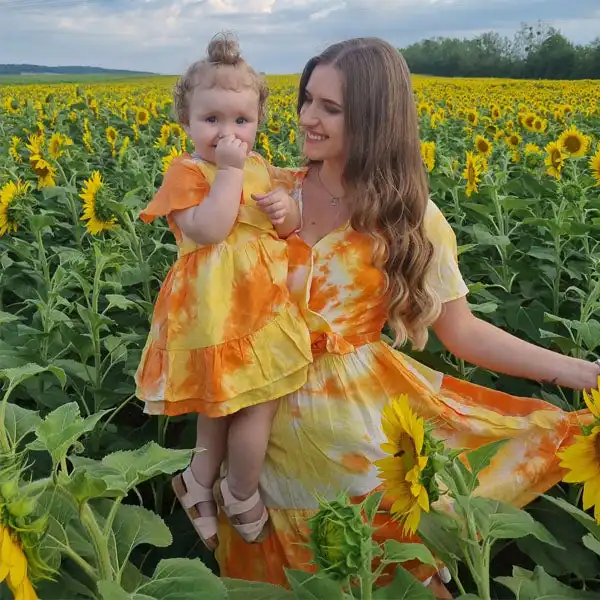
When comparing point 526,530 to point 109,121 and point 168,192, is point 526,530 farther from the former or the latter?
point 109,121

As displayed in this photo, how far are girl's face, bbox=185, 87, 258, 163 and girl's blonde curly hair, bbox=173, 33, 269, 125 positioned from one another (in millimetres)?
17

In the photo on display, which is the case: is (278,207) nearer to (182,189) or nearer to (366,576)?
(182,189)

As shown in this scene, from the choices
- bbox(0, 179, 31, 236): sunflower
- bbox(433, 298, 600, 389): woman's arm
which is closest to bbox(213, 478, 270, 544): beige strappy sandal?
bbox(433, 298, 600, 389): woman's arm

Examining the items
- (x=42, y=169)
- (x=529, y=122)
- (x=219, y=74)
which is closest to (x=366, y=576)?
(x=219, y=74)

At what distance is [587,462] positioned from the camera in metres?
1.13

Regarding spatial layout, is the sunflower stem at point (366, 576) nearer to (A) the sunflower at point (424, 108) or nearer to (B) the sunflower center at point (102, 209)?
(B) the sunflower center at point (102, 209)

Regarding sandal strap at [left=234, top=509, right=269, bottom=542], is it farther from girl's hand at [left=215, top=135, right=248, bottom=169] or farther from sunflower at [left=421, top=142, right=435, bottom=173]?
sunflower at [left=421, top=142, right=435, bottom=173]

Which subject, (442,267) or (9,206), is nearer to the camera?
(442,267)

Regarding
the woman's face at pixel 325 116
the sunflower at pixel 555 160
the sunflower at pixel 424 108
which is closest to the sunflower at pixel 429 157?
the sunflower at pixel 555 160

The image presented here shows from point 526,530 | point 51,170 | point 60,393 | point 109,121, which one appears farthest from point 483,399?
point 109,121

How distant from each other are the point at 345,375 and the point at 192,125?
62 centimetres

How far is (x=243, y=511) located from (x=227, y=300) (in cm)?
44

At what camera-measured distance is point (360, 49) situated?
175 cm

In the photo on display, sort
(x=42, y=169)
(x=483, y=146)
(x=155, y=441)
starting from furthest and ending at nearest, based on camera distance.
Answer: (x=483, y=146)
(x=42, y=169)
(x=155, y=441)
